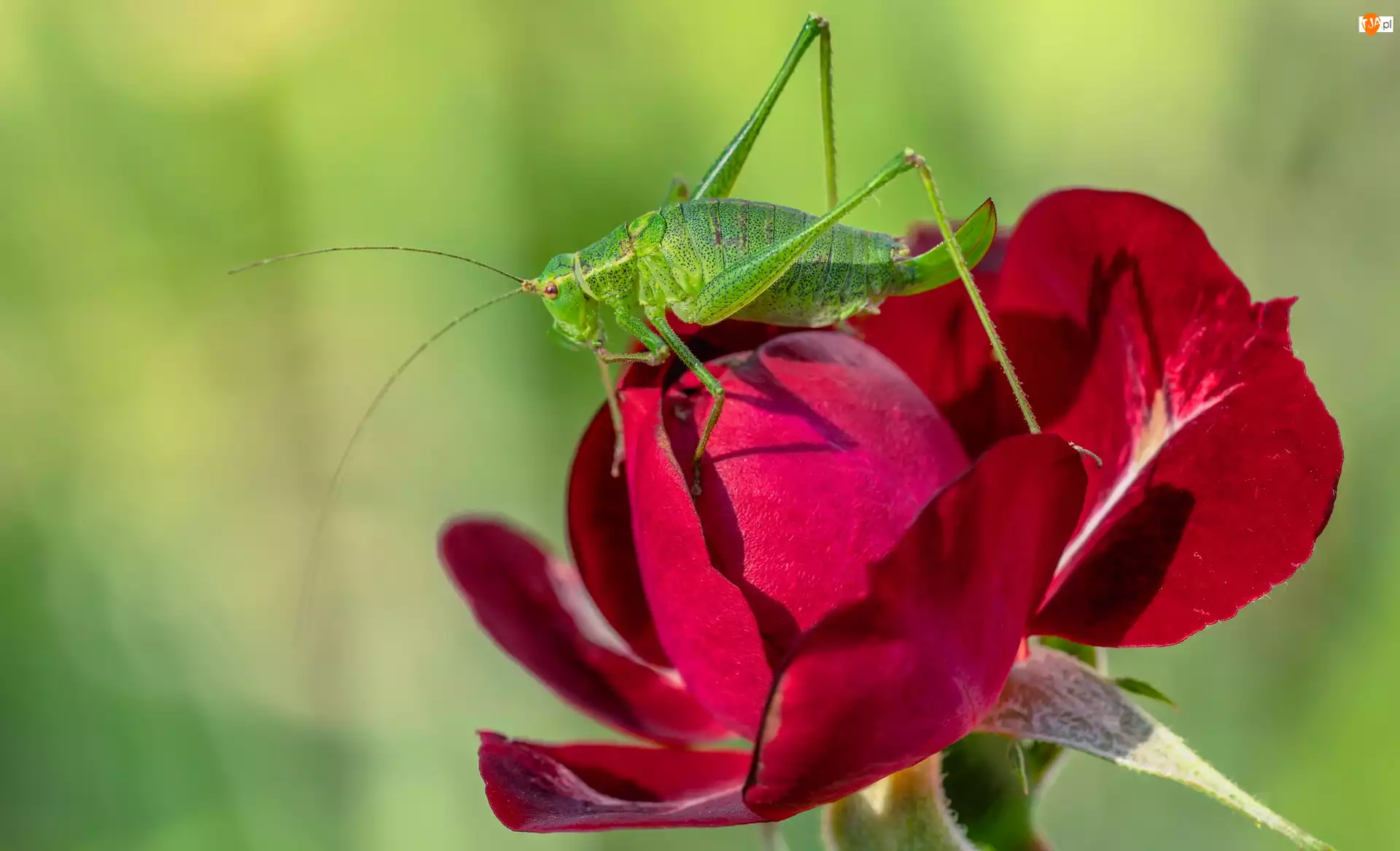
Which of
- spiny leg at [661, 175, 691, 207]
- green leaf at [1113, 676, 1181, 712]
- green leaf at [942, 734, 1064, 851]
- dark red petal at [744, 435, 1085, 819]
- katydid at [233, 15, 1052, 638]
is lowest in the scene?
green leaf at [942, 734, 1064, 851]

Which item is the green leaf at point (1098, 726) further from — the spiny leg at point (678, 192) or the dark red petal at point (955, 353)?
the spiny leg at point (678, 192)

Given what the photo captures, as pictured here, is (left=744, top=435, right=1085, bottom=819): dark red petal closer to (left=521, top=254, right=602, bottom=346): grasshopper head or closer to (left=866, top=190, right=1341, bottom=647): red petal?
(left=866, top=190, right=1341, bottom=647): red petal

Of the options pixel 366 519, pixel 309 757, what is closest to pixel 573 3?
pixel 366 519

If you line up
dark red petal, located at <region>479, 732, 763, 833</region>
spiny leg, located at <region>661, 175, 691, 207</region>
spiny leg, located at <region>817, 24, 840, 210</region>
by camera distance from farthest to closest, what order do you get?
spiny leg, located at <region>661, 175, 691, 207</region>
spiny leg, located at <region>817, 24, 840, 210</region>
dark red petal, located at <region>479, 732, 763, 833</region>

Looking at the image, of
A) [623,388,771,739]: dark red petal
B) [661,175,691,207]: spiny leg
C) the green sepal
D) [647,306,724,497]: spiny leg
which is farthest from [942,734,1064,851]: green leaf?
[661,175,691,207]: spiny leg

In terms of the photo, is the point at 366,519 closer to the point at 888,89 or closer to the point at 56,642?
the point at 56,642

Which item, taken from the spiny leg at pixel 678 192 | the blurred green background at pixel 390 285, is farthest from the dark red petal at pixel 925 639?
the blurred green background at pixel 390 285
